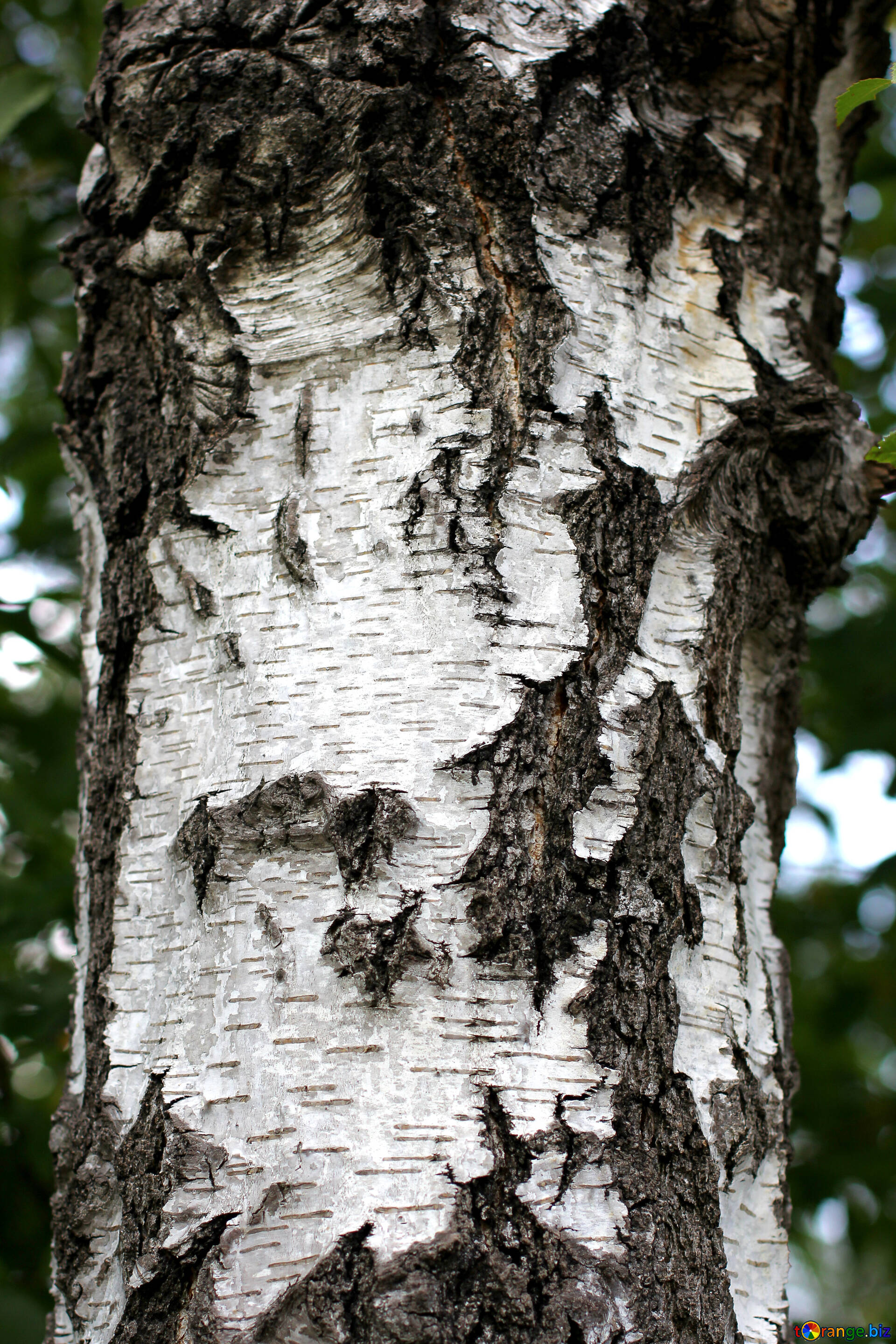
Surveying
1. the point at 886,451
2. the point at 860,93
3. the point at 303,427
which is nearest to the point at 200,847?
the point at 303,427

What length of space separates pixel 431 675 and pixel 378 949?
0.91 feet

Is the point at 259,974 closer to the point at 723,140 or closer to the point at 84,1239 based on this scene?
the point at 84,1239

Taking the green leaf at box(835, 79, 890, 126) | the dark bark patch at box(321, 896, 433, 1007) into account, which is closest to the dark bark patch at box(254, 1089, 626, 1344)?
the dark bark patch at box(321, 896, 433, 1007)

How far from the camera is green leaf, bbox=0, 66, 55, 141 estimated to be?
1934 millimetres

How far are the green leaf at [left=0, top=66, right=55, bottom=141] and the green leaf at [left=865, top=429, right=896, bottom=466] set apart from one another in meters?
1.82

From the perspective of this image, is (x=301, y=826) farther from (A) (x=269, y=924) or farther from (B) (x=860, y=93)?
(B) (x=860, y=93)

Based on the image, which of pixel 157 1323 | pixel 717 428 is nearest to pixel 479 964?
pixel 157 1323

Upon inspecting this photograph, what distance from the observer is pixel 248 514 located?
110 centimetres

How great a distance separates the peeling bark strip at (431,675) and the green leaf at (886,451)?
9.1 inches

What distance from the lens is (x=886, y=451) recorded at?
37.6 inches

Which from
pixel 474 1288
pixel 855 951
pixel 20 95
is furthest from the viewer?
pixel 855 951

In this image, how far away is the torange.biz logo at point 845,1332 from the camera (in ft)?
4.72

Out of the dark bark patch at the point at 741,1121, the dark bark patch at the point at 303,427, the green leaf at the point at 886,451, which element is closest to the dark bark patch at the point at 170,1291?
the dark bark patch at the point at 741,1121

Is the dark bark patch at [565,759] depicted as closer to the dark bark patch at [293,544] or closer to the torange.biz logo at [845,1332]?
the dark bark patch at [293,544]
